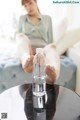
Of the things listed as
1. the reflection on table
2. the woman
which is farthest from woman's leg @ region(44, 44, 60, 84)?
the reflection on table

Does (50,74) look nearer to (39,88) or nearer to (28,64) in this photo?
(28,64)

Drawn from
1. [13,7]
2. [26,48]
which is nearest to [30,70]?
[26,48]

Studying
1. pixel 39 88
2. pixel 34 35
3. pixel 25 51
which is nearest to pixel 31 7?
pixel 34 35

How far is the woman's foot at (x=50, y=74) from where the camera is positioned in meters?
1.67

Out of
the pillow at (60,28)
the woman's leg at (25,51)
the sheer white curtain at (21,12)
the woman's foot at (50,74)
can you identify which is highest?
the sheer white curtain at (21,12)

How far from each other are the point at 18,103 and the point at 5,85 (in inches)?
25.5

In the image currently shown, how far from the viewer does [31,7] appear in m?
2.04

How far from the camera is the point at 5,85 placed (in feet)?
6.31

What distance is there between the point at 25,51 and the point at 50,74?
391 millimetres

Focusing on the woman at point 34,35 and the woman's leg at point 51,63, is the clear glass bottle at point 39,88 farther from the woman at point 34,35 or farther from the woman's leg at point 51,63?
the woman at point 34,35

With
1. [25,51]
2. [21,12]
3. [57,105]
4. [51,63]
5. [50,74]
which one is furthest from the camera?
[21,12]

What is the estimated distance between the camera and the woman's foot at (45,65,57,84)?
5.48 ft

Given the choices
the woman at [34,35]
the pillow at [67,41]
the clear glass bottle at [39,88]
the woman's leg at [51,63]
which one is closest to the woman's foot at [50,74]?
the woman's leg at [51,63]

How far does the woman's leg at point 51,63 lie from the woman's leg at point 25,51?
0.14 meters
